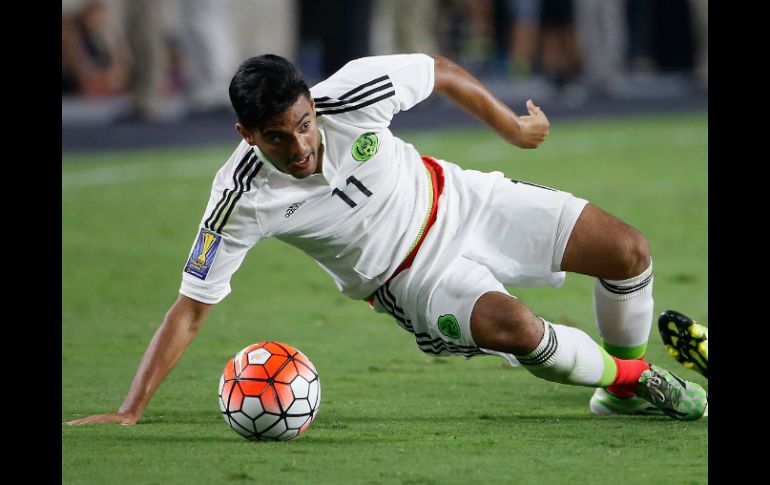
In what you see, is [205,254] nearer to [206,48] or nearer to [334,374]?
[334,374]

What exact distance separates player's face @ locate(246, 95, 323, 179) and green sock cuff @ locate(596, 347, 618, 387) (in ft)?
4.19

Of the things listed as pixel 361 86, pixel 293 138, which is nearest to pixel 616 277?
pixel 361 86

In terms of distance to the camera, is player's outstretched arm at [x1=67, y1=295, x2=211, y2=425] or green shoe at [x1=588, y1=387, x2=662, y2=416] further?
green shoe at [x1=588, y1=387, x2=662, y2=416]

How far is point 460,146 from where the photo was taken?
13.9 metres

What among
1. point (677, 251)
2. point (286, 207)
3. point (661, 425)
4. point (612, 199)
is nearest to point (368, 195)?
point (286, 207)

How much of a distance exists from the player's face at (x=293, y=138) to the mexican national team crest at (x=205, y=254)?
347 mm

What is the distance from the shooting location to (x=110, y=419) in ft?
15.9

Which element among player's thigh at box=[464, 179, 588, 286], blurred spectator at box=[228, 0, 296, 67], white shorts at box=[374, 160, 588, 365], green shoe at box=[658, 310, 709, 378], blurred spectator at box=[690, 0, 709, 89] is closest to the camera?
white shorts at box=[374, 160, 588, 365]

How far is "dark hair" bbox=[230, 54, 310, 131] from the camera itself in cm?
450

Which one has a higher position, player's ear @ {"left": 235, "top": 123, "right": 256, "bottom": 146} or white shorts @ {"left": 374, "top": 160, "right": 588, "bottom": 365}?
player's ear @ {"left": 235, "top": 123, "right": 256, "bottom": 146}

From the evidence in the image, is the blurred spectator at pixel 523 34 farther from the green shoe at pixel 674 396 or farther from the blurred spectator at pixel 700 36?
the green shoe at pixel 674 396

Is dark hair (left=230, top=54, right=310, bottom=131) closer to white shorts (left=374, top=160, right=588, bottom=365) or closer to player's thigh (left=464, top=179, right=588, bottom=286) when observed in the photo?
white shorts (left=374, top=160, right=588, bottom=365)

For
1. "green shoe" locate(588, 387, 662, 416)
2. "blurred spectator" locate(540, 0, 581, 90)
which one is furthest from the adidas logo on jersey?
"blurred spectator" locate(540, 0, 581, 90)

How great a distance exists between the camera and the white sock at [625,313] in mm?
5082
